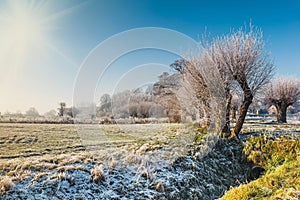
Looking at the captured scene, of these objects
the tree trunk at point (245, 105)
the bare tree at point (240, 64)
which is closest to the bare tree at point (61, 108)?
the bare tree at point (240, 64)

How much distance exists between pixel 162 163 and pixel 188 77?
6.15 metres

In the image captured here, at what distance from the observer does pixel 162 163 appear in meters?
7.31

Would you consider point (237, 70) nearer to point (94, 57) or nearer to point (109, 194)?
point (94, 57)

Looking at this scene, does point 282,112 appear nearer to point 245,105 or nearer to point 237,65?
point 245,105

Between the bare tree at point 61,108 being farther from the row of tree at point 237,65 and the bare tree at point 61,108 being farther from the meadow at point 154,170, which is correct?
the row of tree at point 237,65

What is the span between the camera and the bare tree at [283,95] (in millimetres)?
22641

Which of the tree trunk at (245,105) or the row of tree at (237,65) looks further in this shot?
the tree trunk at (245,105)

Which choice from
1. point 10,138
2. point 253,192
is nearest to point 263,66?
point 253,192

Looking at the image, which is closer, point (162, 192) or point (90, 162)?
point (162, 192)

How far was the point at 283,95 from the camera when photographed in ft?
75.2

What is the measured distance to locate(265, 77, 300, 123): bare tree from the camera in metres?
22.6

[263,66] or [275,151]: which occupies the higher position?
[263,66]

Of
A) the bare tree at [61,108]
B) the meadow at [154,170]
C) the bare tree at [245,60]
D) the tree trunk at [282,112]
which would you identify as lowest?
the meadow at [154,170]

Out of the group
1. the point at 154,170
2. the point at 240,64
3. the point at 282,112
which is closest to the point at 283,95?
the point at 282,112
